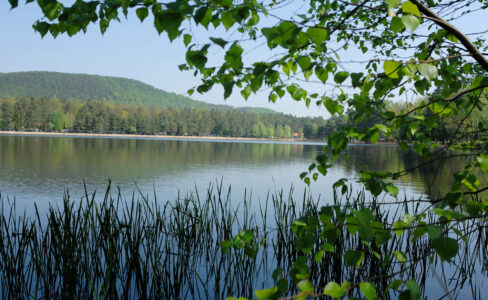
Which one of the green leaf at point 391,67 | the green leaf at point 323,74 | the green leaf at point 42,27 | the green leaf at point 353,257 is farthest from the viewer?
the green leaf at point 323,74

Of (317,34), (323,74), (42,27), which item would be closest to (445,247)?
(317,34)

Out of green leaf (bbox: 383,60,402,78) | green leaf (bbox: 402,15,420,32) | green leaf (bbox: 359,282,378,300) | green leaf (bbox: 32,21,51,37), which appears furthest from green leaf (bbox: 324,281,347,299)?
green leaf (bbox: 32,21,51,37)

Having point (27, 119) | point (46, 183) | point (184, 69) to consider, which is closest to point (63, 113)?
Result: point (27, 119)

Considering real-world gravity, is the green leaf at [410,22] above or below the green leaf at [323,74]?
above

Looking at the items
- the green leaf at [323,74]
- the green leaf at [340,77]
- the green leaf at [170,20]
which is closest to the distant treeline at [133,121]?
the green leaf at [323,74]

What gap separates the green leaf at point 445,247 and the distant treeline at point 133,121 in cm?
9440

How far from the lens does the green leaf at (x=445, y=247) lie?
1.06m

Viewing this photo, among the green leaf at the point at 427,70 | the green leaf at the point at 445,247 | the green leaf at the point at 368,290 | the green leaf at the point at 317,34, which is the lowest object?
the green leaf at the point at 368,290

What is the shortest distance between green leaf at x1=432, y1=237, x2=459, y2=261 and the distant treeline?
94.4 m

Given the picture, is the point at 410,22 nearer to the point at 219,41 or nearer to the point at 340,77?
the point at 340,77

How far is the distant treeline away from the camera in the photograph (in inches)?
3473

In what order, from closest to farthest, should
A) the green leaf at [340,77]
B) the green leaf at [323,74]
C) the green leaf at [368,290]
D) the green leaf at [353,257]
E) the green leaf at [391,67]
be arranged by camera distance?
the green leaf at [368,290] → the green leaf at [391,67] → the green leaf at [353,257] → the green leaf at [340,77] → the green leaf at [323,74]

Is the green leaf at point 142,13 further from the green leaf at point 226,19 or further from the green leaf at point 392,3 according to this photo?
the green leaf at point 392,3

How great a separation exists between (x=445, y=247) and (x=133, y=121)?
10963cm
